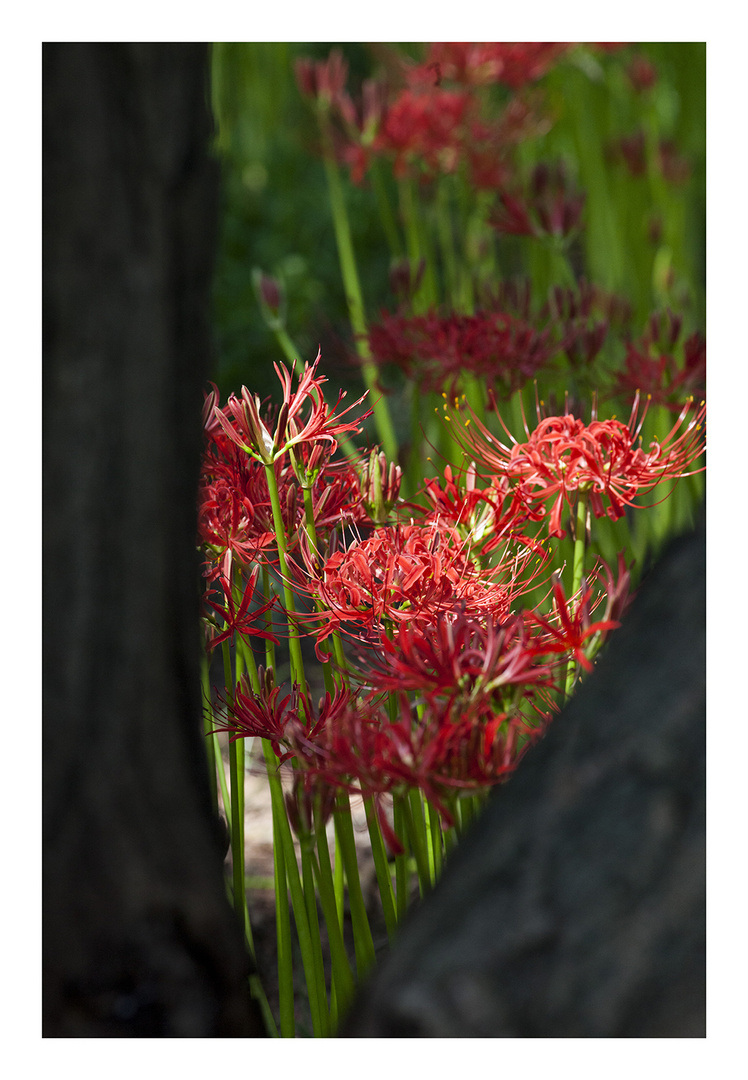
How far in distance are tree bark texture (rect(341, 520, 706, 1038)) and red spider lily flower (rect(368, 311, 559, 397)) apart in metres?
0.40

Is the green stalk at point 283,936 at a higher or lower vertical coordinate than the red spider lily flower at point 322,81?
lower

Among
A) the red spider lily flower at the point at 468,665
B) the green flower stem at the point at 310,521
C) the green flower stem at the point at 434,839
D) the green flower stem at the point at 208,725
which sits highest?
the green flower stem at the point at 310,521

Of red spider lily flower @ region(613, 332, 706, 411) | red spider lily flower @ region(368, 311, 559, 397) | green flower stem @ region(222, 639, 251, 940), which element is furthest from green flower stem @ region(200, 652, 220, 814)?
red spider lily flower @ region(613, 332, 706, 411)

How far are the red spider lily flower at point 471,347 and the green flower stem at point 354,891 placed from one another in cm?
43

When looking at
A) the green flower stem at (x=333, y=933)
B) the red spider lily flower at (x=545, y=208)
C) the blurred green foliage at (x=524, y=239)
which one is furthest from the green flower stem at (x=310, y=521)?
the blurred green foliage at (x=524, y=239)

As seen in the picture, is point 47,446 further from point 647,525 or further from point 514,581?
point 647,525

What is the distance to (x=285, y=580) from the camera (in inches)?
21.3

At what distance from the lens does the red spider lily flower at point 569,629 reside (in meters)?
0.47

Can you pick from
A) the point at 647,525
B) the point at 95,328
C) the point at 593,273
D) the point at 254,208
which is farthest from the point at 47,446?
the point at 254,208

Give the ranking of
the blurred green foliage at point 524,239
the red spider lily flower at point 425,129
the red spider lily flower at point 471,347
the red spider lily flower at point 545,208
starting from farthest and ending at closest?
the blurred green foliage at point 524,239
the red spider lily flower at point 425,129
the red spider lily flower at point 545,208
the red spider lily flower at point 471,347

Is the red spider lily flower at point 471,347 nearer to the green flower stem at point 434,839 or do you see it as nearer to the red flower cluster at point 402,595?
the red flower cluster at point 402,595

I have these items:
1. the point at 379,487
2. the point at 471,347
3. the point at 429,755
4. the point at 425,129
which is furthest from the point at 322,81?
the point at 429,755

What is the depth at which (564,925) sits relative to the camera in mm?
417
